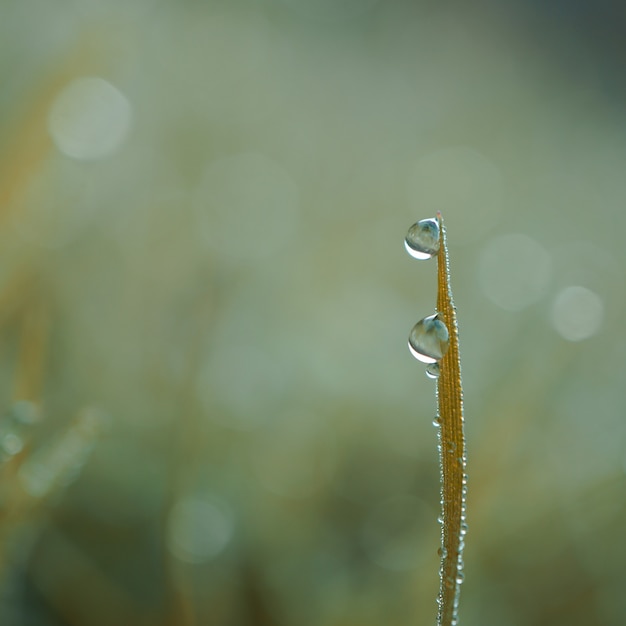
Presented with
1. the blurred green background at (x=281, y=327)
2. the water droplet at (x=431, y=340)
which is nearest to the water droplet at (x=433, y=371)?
the water droplet at (x=431, y=340)

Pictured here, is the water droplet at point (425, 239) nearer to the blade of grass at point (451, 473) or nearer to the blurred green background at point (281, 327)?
the blade of grass at point (451, 473)

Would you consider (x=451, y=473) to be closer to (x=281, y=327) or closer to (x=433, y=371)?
(x=433, y=371)

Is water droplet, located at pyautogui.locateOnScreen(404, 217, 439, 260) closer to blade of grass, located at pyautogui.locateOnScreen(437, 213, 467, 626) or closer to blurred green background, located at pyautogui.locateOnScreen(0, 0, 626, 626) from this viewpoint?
blade of grass, located at pyautogui.locateOnScreen(437, 213, 467, 626)

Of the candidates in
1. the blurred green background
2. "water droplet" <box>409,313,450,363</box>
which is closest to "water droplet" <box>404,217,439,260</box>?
"water droplet" <box>409,313,450,363</box>

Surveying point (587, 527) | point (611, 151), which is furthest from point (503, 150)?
point (587, 527)

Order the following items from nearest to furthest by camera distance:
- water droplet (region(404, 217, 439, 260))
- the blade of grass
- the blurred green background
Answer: the blade of grass < water droplet (region(404, 217, 439, 260)) < the blurred green background

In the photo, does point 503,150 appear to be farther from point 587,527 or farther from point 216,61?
point 587,527

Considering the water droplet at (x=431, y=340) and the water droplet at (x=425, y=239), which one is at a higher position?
the water droplet at (x=425, y=239)

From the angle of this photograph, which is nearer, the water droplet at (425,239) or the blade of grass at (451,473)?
the blade of grass at (451,473)
